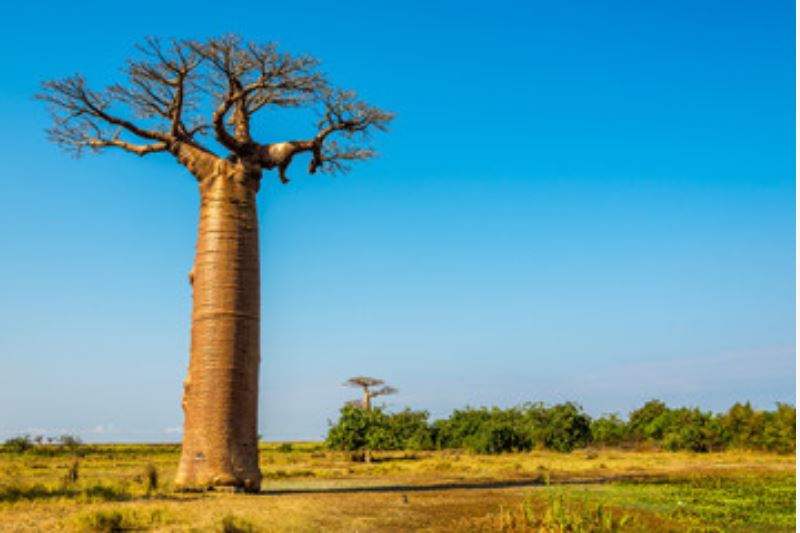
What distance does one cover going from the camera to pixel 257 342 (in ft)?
34.8

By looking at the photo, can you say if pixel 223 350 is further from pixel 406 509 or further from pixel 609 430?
pixel 609 430

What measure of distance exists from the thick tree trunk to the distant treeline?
52.6 feet

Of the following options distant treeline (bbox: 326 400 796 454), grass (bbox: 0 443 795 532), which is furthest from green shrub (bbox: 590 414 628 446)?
grass (bbox: 0 443 795 532)

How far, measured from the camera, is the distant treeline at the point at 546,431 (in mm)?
26484

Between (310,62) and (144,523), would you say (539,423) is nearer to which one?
(310,62)

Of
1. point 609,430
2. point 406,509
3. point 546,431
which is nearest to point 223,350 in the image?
point 406,509

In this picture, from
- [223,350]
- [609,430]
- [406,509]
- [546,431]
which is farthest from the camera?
[609,430]

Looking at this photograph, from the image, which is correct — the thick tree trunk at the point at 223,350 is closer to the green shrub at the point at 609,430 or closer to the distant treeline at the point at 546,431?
the distant treeline at the point at 546,431

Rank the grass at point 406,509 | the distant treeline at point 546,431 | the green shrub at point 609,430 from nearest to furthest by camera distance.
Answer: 1. the grass at point 406,509
2. the distant treeline at point 546,431
3. the green shrub at point 609,430

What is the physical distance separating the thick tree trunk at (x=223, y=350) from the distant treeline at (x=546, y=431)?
16.0m

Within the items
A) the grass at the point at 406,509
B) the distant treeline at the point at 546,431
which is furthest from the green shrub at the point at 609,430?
the grass at the point at 406,509

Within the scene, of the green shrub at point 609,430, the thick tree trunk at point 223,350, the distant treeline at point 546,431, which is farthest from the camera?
the green shrub at point 609,430

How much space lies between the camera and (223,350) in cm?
1016

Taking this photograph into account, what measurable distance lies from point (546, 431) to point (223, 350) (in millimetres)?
27845
